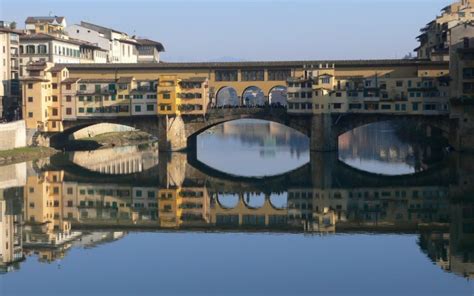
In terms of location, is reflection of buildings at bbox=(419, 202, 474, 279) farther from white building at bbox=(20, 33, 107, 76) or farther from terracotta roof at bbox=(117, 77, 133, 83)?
white building at bbox=(20, 33, 107, 76)

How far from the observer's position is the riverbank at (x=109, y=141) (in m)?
58.5

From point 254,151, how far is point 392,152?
11.0 metres

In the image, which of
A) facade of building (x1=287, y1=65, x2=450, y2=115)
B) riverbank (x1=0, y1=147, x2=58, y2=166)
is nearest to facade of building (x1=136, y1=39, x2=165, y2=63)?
riverbank (x1=0, y1=147, x2=58, y2=166)

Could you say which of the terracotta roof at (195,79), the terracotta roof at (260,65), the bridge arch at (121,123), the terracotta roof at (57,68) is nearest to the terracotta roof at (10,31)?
the terracotta roof at (57,68)

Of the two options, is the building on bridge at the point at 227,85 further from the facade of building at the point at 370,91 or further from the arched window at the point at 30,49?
the arched window at the point at 30,49

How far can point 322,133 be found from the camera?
2040 inches

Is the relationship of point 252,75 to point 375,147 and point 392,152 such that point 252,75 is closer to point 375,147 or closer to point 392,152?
point 392,152

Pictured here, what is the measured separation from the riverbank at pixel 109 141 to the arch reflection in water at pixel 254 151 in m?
5.12

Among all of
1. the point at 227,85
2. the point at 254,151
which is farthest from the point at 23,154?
the point at 254,151

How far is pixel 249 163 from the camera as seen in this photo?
51875 millimetres

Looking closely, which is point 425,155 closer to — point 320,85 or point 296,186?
point 320,85

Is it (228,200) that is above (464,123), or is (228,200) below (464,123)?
below

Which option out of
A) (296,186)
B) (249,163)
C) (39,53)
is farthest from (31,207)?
(39,53)

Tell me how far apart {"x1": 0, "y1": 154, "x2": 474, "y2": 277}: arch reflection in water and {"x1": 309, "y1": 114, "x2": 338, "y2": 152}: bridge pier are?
7.62 metres
